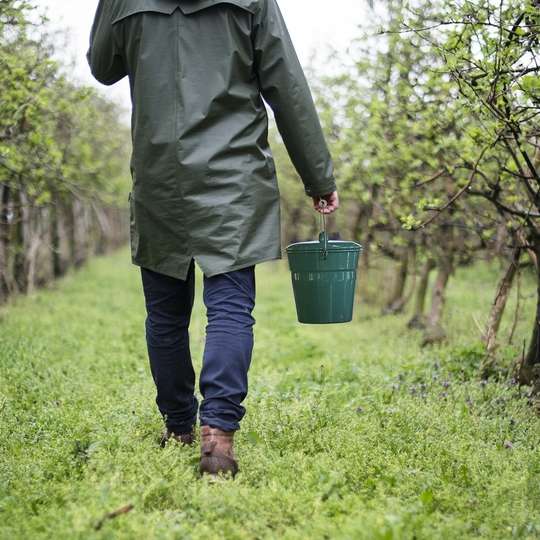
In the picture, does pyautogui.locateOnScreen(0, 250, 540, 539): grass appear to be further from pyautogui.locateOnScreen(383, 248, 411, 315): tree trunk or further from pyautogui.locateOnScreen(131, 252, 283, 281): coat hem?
pyautogui.locateOnScreen(383, 248, 411, 315): tree trunk

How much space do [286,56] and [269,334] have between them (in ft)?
15.9

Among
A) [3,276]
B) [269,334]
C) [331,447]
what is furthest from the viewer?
[3,276]

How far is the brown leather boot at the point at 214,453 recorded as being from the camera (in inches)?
111

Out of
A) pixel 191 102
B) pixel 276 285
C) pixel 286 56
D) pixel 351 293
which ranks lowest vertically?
pixel 276 285

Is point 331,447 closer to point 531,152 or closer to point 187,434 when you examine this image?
point 187,434

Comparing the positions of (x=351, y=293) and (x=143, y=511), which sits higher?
(x=351, y=293)

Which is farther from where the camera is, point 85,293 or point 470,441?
point 85,293

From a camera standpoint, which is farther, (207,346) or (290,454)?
(290,454)

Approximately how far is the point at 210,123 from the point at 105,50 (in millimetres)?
677

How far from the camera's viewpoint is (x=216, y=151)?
2.89 metres

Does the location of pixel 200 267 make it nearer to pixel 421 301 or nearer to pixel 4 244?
pixel 421 301

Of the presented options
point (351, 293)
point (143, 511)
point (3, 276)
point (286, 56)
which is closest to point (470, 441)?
point (351, 293)

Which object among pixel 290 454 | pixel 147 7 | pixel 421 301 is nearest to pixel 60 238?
pixel 421 301

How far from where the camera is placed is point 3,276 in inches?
360
